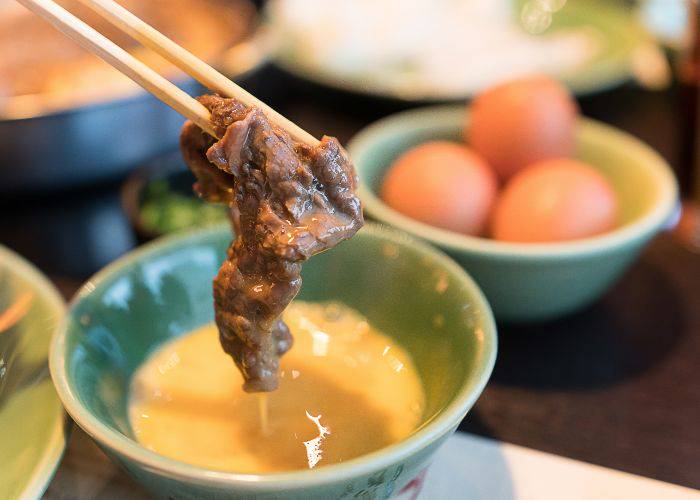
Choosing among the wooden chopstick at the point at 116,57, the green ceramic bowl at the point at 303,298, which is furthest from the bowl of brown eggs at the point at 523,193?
the wooden chopstick at the point at 116,57

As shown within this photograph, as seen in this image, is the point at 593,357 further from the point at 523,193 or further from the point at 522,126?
the point at 522,126

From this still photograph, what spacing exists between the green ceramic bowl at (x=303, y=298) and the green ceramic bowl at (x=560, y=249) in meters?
0.10

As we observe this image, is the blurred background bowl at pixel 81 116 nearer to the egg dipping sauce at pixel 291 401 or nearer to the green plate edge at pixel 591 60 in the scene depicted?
the green plate edge at pixel 591 60

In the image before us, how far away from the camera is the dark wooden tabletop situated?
3.47 feet

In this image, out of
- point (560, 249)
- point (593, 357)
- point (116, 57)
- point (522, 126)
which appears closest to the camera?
point (116, 57)

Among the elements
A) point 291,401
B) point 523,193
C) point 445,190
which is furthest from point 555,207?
point 291,401

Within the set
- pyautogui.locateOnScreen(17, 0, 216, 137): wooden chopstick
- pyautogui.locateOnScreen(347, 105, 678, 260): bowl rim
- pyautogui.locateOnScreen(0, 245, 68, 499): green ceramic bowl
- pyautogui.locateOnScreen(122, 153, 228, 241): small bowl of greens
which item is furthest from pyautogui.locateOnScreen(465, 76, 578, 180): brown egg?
pyautogui.locateOnScreen(0, 245, 68, 499): green ceramic bowl

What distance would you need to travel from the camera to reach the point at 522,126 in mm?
1346

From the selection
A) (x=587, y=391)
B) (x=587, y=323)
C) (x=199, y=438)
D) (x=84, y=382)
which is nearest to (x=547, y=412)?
(x=587, y=391)

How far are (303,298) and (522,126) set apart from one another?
538 millimetres

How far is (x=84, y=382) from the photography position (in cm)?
89

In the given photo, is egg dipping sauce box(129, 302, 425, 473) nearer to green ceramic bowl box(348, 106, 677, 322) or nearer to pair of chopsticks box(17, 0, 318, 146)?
green ceramic bowl box(348, 106, 677, 322)

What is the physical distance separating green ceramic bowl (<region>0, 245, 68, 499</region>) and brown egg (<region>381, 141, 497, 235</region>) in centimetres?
60

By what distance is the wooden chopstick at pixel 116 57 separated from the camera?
772mm
